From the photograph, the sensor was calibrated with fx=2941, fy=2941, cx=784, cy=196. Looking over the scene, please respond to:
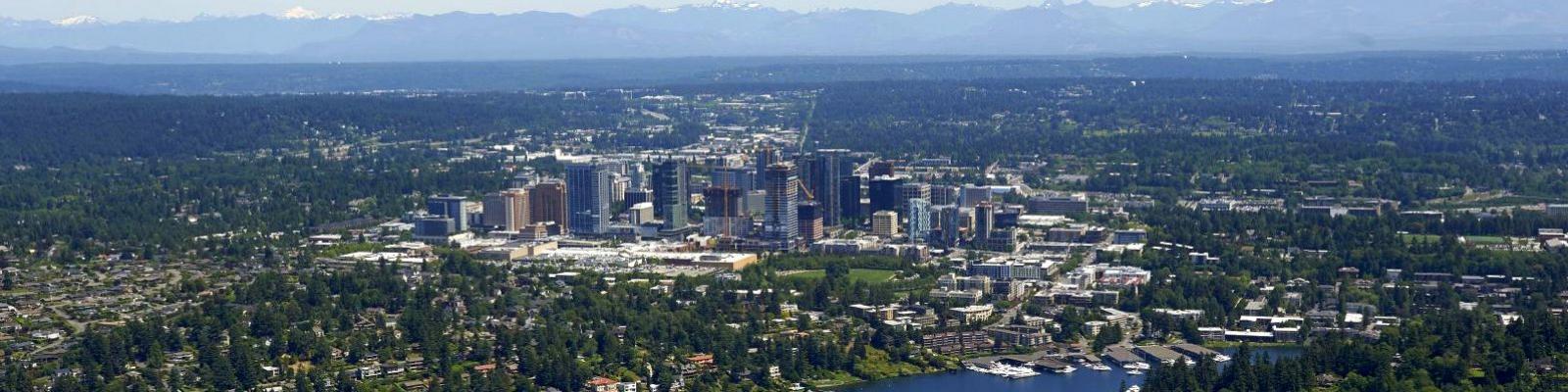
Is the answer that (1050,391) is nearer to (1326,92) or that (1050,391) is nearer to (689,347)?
(689,347)

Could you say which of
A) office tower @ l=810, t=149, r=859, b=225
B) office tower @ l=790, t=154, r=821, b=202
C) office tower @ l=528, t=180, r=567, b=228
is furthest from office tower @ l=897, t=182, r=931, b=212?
office tower @ l=528, t=180, r=567, b=228

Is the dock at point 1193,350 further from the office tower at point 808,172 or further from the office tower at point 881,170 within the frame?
the office tower at point 881,170

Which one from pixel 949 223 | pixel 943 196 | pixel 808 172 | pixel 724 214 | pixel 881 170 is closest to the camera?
pixel 949 223

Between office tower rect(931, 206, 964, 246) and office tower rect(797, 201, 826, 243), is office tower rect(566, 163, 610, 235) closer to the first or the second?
office tower rect(797, 201, 826, 243)

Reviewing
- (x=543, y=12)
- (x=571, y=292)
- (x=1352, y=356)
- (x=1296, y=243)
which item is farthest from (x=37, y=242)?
(x=543, y=12)

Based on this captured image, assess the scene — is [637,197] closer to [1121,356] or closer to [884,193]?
[884,193]

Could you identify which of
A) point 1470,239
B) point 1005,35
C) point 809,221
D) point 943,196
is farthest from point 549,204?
point 1005,35
